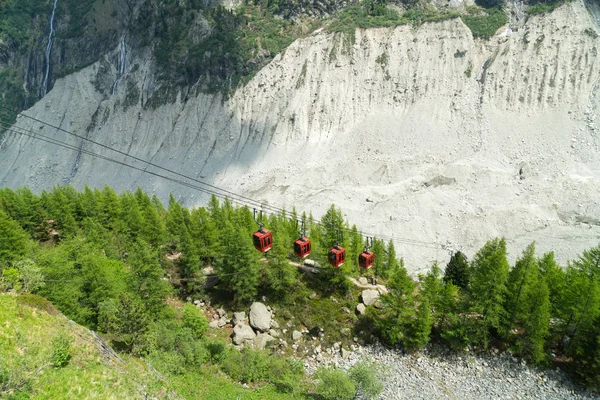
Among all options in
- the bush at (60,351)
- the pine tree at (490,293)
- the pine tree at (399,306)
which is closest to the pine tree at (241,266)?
the pine tree at (399,306)

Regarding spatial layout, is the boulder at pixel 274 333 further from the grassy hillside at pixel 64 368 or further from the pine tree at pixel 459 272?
the pine tree at pixel 459 272

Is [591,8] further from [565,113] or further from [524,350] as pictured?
[524,350]

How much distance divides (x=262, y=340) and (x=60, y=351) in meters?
18.4

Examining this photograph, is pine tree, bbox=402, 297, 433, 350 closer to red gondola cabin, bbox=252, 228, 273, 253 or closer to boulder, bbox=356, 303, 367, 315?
boulder, bbox=356, 303, 367, 315

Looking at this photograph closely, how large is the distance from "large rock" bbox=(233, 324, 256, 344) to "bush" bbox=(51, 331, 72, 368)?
1613 centimetres

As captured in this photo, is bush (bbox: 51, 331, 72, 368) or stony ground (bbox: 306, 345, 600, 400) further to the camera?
stony ground (bbox: 306, 345, 600, 400)

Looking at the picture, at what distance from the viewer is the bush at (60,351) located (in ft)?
51.4

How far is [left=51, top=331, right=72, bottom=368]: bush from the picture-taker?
15669 millimetres

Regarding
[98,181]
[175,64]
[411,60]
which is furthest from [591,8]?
[98,181]

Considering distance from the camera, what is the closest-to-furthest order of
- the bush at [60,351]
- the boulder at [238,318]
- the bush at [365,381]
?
the bush at [60,351], the bush at [365,381], the boulder at [238,318]

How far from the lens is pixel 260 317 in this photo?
33562 mm

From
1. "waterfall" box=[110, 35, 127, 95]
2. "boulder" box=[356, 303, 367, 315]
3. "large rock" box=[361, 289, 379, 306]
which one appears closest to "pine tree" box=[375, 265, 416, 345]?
"boulder" box=[356, 303, 367, 315]

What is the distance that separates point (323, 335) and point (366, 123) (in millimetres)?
43606

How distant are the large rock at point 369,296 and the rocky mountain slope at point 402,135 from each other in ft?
41.5
